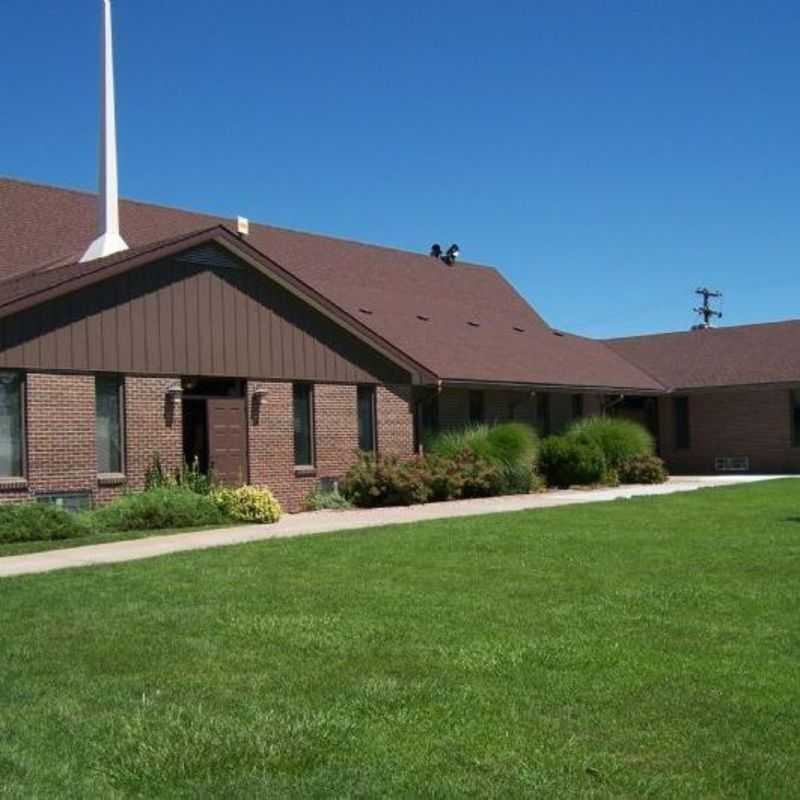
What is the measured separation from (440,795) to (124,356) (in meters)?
15.3

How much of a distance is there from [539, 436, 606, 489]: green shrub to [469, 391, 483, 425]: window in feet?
5.96

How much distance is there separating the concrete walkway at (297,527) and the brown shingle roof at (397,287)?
165 inches

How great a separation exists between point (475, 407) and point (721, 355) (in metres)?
12.4

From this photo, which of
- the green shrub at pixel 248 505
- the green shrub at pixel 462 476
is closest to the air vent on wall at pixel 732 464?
the green shrub at pixel 462 476

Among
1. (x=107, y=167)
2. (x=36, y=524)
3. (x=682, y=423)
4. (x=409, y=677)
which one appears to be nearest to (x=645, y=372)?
(x=682, y=423)

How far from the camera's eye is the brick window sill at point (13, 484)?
1758 cm

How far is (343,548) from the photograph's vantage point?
13273 mm

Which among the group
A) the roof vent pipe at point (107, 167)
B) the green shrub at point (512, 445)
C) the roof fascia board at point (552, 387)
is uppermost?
the roof vent pipe at point (107, 167)

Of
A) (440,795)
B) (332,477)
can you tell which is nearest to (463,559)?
(440,795)

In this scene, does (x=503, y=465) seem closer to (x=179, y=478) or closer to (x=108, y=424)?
(x=179, y=478)

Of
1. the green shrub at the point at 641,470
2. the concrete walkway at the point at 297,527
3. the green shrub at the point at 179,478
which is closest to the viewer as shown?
the concrete walkway at the point at 297,527

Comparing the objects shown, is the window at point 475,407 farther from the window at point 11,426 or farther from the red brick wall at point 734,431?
the window at point 11,426

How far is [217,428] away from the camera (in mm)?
21078

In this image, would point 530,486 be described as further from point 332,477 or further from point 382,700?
point 382,700
